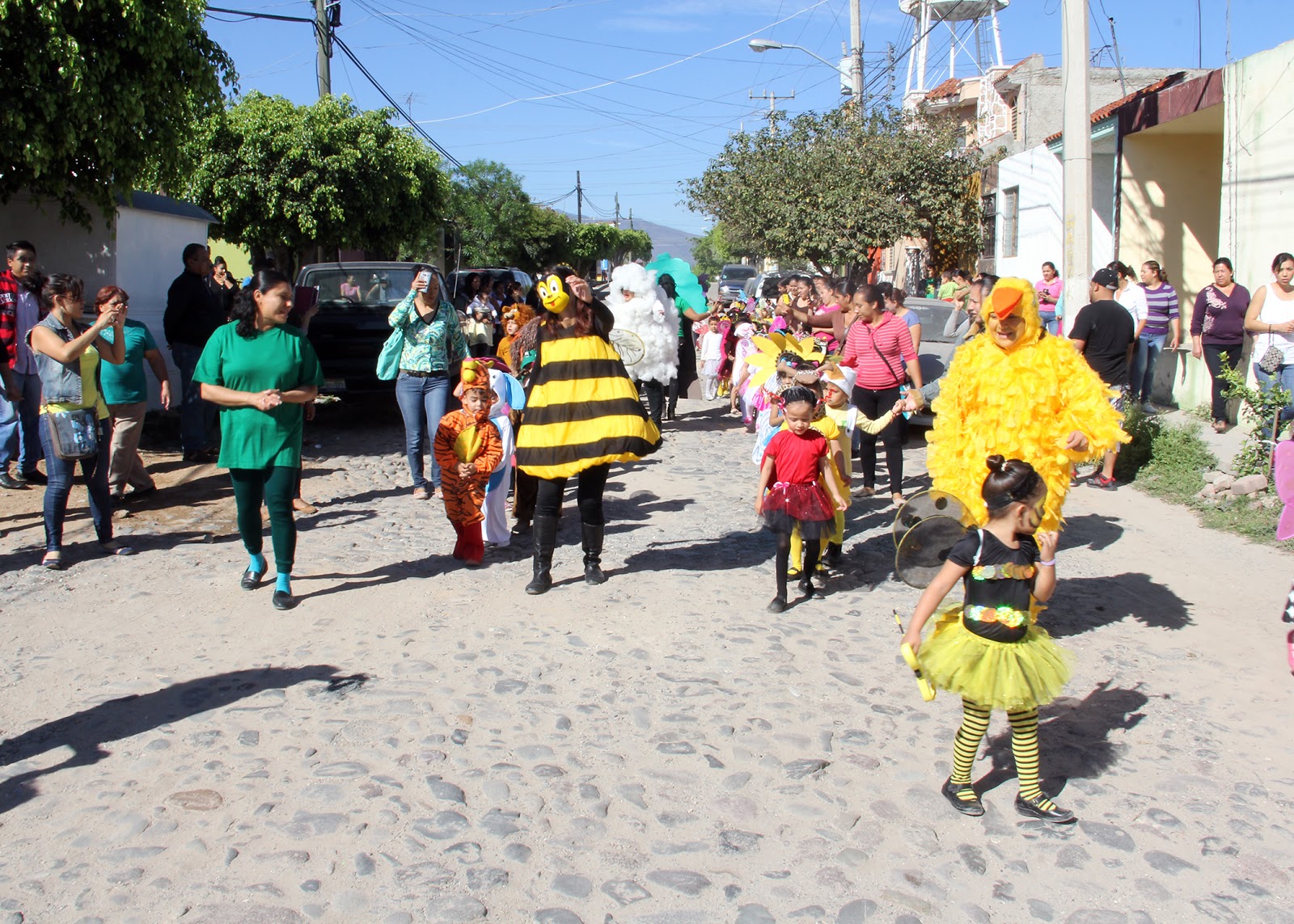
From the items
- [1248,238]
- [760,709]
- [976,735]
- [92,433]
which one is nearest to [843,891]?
[976,735]

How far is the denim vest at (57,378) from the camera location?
6832 mm

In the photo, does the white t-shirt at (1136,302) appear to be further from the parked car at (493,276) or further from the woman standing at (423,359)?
→ the parked car at (493,276)

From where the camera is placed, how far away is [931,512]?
16.8 feet

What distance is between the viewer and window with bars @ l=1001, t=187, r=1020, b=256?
2281cm

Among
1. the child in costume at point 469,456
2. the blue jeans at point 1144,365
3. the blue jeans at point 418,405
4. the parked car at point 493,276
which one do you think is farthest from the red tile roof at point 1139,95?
the child in costume at point 469,456

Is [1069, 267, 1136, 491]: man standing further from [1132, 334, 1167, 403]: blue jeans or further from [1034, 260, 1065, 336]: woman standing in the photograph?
[1034, 260, 1065, 336]: woman standing

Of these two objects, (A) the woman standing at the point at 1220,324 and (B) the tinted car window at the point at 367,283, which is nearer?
(A) the woman standing at the point at 1220,324

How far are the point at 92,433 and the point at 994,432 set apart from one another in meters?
5.42

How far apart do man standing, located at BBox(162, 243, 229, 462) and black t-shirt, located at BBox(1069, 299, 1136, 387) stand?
795cm

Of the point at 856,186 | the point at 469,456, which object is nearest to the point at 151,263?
the point at 469,456

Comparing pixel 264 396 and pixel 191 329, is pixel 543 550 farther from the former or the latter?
pixel 191 329

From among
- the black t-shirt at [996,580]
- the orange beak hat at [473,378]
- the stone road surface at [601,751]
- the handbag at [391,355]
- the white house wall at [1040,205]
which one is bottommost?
the stone road surface at [601,751]

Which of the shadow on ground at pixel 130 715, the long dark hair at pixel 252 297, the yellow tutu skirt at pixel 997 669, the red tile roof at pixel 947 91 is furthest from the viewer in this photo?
the red tile roof at pixel 947 91

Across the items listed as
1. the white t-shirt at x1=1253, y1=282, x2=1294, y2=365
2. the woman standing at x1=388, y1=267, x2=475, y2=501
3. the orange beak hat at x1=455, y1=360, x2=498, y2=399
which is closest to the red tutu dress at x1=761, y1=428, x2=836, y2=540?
the orange beak hat at x1=455, y1=360, x2=498, y2=399
